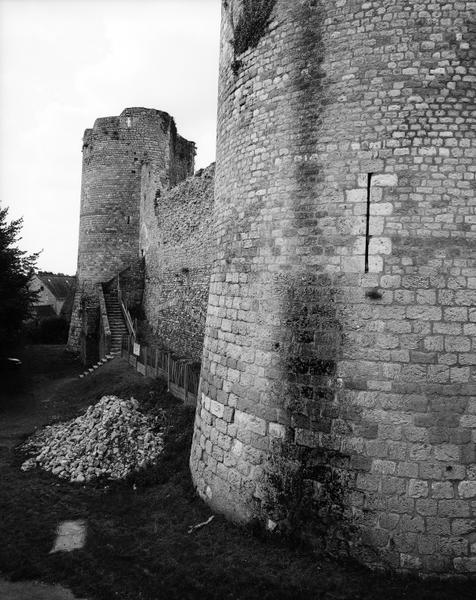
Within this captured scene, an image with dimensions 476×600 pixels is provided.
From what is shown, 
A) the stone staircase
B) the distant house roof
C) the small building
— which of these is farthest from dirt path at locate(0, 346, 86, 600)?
the distant house roof

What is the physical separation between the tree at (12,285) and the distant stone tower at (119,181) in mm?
4796

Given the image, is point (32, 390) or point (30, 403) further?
point (32, 390)

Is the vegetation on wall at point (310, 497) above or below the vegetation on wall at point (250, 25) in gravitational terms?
below

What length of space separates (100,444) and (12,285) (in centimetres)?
1217

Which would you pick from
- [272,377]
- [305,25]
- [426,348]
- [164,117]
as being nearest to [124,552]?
[272,377]

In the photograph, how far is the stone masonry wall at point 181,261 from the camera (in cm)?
1636

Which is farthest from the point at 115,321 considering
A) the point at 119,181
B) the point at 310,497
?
the point at 310,497

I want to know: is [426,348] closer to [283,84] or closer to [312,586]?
[312,586]

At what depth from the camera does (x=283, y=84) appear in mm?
6301

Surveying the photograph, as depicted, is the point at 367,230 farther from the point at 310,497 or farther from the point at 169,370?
the point at 169,370

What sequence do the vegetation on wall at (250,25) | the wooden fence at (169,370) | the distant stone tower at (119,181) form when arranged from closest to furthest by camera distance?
the vegetation on wall at (250,25) < the wooden fence at (169,370) < the distant stone tower at (119,181)

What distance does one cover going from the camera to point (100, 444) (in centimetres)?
948

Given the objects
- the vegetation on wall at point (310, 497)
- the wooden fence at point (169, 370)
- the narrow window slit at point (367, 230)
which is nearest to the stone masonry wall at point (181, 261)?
the wooden fence at point (169, 370)

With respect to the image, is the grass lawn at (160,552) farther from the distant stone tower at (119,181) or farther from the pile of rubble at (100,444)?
the distant stone tower at (119,181)
